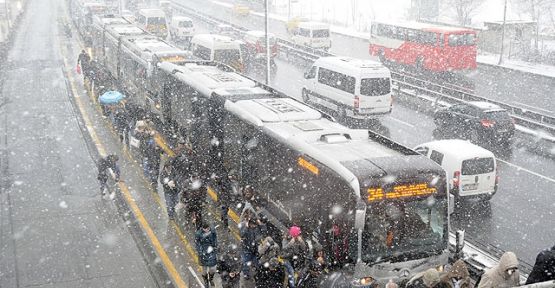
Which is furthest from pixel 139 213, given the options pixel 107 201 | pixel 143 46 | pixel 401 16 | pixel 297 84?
pixel 401 16

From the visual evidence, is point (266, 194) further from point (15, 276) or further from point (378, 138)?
point (15, 276)

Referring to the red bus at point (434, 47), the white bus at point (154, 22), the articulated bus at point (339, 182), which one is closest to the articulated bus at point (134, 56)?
the articulated bus at point (339, 182)

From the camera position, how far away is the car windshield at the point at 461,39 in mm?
35938

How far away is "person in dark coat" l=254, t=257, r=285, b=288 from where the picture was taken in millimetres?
10062

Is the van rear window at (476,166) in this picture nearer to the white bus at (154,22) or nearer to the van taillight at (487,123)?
the van taillight at (487,123)

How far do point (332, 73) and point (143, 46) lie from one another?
27.4ft

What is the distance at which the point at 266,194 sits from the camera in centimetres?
1314

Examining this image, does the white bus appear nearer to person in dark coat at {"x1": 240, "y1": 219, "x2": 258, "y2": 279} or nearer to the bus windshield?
person in dark coat at {"x1": 240, "y1": 219, "x2": 258, "y2": 279}

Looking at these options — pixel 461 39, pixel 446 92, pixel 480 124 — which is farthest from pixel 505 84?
pixel 480 124

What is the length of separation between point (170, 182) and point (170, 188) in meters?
0.15

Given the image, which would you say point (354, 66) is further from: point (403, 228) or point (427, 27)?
point (403, 228)

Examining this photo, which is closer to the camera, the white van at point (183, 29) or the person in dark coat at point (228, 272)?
the person in dark coat at point (228, 272)

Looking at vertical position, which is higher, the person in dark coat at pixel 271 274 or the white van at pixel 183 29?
the white van at pixel 183 29

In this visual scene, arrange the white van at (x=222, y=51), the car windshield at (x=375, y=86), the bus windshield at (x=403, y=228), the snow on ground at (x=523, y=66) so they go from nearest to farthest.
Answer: the bus windshield at (x=403, y=228) → the car windshield at (x=375, y=86) → the white van at (x=222, y=51) → the snow on ground at (x=523, y=66)
